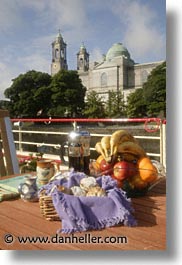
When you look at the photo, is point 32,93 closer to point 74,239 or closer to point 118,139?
point 118,139

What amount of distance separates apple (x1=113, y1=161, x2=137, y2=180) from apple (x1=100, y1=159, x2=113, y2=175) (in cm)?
3

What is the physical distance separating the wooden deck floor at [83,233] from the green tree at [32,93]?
486 inches

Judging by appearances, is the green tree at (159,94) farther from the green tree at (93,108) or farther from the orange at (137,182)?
Answer: the green tree at (93,108)

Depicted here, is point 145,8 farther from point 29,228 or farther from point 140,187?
point 29,228

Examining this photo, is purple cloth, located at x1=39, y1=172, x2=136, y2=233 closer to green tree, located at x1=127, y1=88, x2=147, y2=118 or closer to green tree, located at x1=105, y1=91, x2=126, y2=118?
green tree, located at x1=127, y1=88, x2=147, y2=118

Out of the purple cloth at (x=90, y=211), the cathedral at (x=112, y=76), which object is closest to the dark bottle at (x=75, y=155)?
the purple cloth at (x=90, y=211)

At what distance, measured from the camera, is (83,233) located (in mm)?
547

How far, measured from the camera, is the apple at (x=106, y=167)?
75 cm

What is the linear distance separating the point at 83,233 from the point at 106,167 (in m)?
0.24

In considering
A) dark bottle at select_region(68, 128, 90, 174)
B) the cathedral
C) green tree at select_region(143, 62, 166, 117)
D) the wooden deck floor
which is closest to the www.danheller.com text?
the wooden deck floor

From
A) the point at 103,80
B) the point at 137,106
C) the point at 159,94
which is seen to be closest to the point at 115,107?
the point at 137,106

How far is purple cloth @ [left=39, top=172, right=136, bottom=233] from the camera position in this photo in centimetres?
56

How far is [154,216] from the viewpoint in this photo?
62 centimetres

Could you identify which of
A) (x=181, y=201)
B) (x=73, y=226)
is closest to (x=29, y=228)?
(x=73, y=226)
